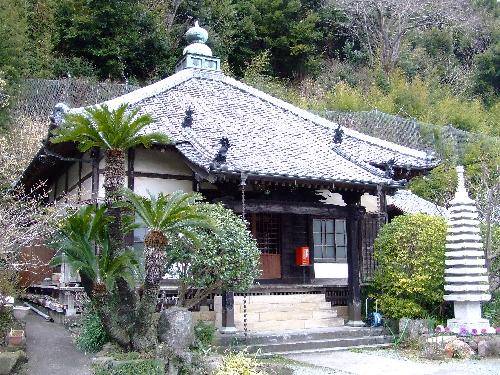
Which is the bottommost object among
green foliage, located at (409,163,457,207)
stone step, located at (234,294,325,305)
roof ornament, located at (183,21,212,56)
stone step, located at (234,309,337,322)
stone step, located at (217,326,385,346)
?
stone step, located at (217,326,385,346)

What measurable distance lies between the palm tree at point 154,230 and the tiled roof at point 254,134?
9.00 feet

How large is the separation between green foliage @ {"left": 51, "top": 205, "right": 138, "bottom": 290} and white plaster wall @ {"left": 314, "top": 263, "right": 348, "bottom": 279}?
23.1 ft

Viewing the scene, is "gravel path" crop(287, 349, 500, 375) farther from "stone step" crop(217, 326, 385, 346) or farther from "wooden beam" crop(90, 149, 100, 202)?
"wooden beam" crop(90, 149, 100, 202)

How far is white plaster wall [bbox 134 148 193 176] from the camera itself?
1321 centimetres

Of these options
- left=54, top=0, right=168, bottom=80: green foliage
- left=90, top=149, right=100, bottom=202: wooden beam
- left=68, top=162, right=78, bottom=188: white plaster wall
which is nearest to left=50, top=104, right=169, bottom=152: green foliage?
left=90, top=149, right=100, bottom=202: wooden beam

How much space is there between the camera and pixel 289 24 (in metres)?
36.0

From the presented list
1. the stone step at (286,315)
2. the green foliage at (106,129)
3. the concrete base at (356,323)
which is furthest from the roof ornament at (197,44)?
the green foliage at (106,129)

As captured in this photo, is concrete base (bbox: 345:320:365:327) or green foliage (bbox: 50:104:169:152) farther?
concrete base (bbox: 345:320:365:327)

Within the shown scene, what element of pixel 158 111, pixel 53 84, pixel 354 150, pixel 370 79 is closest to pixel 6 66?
pixel 53 84

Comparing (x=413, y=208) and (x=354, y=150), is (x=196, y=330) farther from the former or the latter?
(x=413, y=208)

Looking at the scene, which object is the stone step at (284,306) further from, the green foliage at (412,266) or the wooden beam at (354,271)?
the green foliage at (412,266)

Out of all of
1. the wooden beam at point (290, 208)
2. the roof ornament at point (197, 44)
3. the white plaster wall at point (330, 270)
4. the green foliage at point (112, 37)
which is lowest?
the white plaster wall at point (330, 270)

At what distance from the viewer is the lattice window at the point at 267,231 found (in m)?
14.9

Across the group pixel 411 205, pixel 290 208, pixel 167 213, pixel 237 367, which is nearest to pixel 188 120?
pixel 290 208
